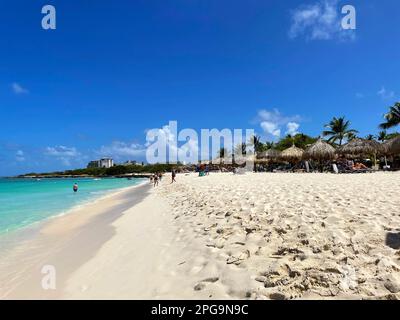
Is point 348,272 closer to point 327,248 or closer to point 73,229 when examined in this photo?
point 327,248

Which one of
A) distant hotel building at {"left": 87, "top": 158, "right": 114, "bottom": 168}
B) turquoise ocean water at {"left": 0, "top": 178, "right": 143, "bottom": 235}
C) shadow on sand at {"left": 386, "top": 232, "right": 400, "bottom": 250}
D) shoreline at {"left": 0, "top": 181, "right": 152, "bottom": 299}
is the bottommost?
turquoise ocean water at {"left": 0, "top": 178, "right": 143, "bottom": 235}

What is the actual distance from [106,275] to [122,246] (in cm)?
169

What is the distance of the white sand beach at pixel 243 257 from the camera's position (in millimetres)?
2967

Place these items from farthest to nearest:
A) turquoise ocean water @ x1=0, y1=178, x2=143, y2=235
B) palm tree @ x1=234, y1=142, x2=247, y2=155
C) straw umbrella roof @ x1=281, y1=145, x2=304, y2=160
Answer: palm tree @ x1=234, y1=142, x2=247, y2=155 → straw umbrella roof @ x1=281, y1=145, x2=304, y2=160 → turquoise ocean water @ x1=0, y1=178, x2=143, y2=235

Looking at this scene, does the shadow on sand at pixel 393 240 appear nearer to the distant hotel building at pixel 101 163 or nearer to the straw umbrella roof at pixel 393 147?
the straw umbrella roof at pixel 393 147

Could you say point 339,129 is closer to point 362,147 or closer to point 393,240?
point 362,147

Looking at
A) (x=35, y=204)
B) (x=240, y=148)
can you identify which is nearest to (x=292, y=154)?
(x=35, y=204)

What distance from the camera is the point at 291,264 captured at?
335 centimetres

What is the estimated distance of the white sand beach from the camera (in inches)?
117

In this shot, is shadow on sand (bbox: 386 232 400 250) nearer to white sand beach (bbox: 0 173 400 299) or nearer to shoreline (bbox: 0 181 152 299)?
white sand beach (bbox: 0 173 400 299)

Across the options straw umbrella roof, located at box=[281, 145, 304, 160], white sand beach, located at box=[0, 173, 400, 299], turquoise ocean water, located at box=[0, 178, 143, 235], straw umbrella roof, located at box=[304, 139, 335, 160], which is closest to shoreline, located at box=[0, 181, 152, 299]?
white sand beach, located at box=[0, 173, 400, 299]

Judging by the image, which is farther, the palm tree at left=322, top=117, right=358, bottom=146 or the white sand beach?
the palm tree at left=322, top=117, right=358, bottom=146

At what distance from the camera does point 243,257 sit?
12.5 ft

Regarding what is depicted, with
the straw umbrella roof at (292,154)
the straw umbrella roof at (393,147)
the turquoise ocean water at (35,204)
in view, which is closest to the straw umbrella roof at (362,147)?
the straw umbrella roof at (393,147)
